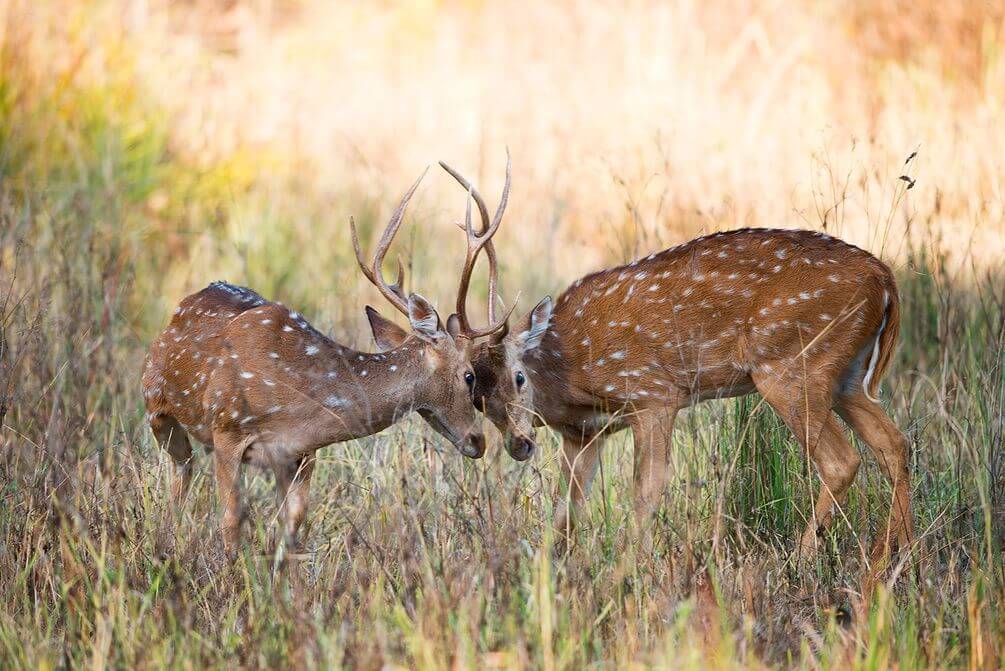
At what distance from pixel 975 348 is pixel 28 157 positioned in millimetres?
5765

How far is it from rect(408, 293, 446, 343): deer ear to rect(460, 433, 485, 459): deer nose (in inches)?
15.9

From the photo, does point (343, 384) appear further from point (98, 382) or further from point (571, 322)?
point (98, 382)

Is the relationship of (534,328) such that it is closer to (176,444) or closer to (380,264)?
(380,264)

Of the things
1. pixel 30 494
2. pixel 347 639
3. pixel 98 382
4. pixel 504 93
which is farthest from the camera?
pixel 504 93

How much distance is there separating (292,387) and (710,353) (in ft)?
5.38

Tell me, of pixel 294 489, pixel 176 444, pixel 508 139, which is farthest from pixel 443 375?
pixel 508 139

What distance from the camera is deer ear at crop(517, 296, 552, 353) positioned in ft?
18.7

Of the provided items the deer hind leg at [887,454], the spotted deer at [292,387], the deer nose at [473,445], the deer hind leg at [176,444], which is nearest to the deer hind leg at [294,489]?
the spotted deer at [292,387]

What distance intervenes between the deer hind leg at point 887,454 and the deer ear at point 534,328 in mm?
1224

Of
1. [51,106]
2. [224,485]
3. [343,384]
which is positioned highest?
[51,106]

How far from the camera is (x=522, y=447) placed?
5.55 m

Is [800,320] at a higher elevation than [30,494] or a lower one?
higher

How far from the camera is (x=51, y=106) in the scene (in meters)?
9.00

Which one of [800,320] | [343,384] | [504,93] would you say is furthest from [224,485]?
[504,93]
